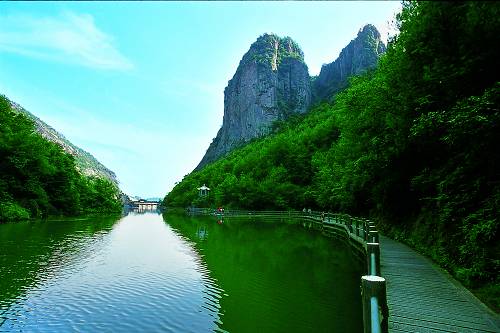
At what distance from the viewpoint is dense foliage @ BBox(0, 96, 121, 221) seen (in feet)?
149

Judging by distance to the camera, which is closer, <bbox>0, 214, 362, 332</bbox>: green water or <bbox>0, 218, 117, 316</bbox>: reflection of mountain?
<bbox>0, 214, 362, 332</bbox>: green water

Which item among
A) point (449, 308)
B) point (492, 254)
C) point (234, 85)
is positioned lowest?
point (449, 308)

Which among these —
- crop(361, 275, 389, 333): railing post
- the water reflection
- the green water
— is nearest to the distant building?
the green water

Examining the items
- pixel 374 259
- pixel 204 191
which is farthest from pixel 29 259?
pixel 204 191

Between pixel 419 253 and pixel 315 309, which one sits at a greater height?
pixel 419 253

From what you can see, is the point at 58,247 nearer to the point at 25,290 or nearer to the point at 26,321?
the point at 25,290

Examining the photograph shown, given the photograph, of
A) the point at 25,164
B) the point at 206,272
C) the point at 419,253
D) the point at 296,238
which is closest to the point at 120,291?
the point at 206,272

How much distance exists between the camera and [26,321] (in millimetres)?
8242

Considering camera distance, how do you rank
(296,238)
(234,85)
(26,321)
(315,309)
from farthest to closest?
(234,85) → (296,238) → (315,309) → (26,321)

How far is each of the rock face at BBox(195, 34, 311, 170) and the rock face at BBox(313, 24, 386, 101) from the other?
9.79 m

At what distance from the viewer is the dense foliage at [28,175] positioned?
4543 centimetres

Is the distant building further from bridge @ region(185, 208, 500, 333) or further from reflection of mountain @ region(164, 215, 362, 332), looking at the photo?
bridge @ region(185, 208, 500, 333)

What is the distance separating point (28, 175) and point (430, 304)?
53247mm

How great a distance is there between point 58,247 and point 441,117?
61.0 feet
